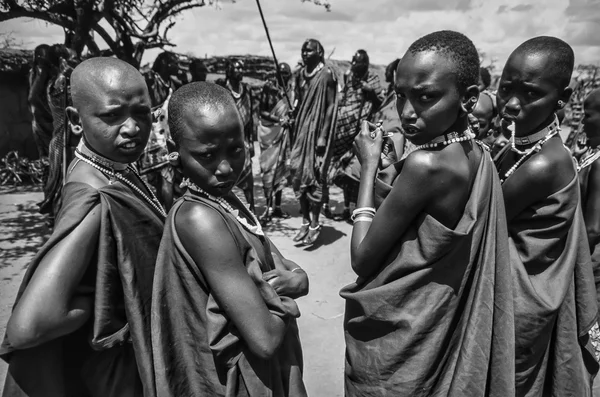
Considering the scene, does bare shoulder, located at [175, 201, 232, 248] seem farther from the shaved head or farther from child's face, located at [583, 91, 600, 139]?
child's face, located at [583, 91, 600, 139]

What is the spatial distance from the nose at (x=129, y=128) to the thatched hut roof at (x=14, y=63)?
1070 cm

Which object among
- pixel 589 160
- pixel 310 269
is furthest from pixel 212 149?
pixel 310 269

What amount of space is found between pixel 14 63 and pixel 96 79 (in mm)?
10921

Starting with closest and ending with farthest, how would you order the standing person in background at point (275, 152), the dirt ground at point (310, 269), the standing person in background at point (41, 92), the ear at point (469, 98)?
the ear at point (469, 98)
the dirt ground at point (310, 269)
the standing person in background at point (41, 92)
the standing person in background at point (275, 152)

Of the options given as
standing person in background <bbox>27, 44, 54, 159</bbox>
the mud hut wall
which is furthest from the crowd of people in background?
the mud hut wall

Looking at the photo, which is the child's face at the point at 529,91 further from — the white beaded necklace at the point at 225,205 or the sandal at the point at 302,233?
the sandal at the point at 302,233

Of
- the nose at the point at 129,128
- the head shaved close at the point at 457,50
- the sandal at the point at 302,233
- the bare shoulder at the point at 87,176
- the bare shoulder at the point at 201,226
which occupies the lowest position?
the sandal at the point at 302,233

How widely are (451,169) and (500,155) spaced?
2.68ft

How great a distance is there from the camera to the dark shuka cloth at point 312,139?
19.6 ft

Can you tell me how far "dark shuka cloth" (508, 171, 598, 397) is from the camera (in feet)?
6.01

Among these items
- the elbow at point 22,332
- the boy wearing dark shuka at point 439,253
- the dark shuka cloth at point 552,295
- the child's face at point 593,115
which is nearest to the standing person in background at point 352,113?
the child's face at point 593,115

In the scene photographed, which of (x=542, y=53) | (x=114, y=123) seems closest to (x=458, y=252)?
(x=542, y=53)

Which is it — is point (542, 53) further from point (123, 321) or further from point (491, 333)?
point (123, 321)

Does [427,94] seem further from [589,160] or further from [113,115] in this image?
[589,160]
